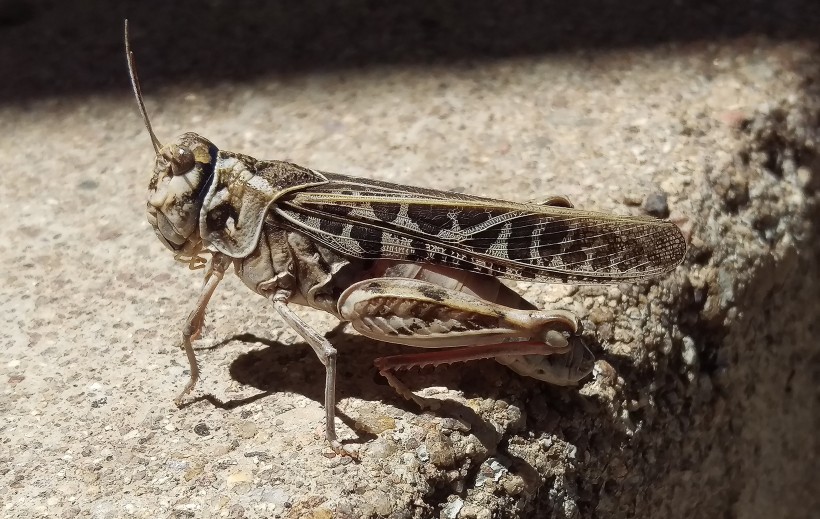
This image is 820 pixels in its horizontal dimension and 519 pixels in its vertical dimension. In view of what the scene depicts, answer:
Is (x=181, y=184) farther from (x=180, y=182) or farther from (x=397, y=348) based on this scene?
(x=397, y=348)

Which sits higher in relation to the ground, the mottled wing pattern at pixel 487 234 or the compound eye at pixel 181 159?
the compound eye at pixel 181 159

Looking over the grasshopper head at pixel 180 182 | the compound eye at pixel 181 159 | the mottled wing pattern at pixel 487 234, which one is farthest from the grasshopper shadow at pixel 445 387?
the compound eye at pixel 181 159

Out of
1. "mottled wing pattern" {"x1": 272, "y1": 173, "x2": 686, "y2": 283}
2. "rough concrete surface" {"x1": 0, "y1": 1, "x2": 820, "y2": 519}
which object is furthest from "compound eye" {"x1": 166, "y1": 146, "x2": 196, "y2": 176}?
"rough concrete surface" {"x1": 0, "y1": 1, "x2": 820, "y2": 519}

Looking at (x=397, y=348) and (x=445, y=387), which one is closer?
(x=445, y=387)

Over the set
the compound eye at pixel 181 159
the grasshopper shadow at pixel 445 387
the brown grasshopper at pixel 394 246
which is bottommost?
the grasshopper shadow at pixel 445 387

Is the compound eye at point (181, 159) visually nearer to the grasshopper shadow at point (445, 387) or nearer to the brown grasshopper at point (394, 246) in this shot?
the brown grasshopper at point (394, 246)

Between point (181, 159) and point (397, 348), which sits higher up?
point (181, 159)

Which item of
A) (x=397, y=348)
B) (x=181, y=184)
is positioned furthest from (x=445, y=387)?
(x=181, y=184)

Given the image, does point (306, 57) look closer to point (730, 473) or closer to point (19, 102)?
point (19, 102)

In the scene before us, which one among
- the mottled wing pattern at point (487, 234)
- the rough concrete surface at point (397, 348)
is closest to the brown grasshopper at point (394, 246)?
the mottled wing pattern at point (487, 234)
